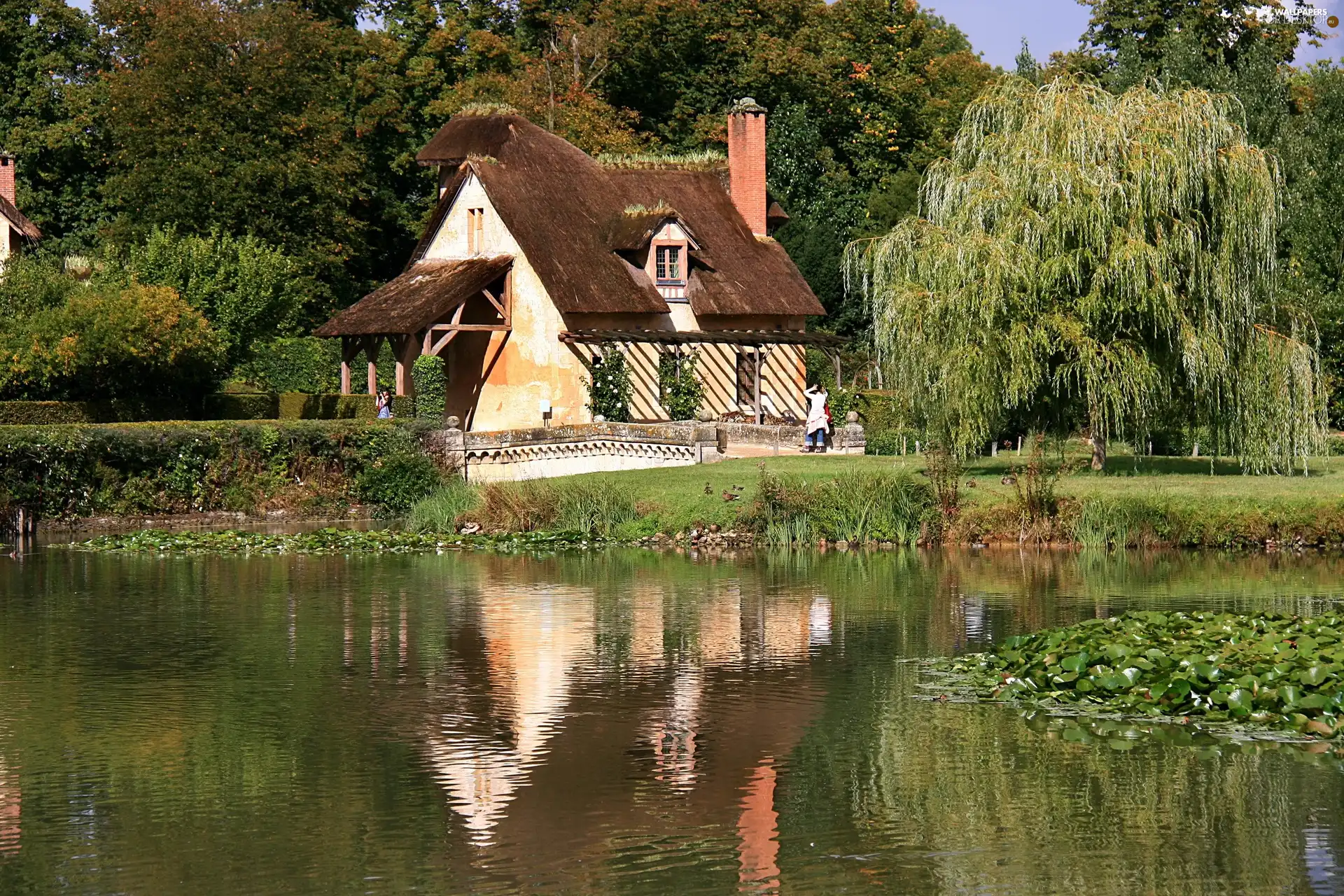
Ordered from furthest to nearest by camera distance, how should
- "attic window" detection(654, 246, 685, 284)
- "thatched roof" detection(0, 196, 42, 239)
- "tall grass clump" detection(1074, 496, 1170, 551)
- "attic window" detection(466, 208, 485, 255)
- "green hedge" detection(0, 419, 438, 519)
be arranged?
"thatched roof" detection(0, 196, 42, 239) → "attic window" detection(654, 246, 685, 284) → "attic window" detection(466, 208, 485, 255) → "green hedge" detection(0, 419, 438, 519) → "tall grass clump" detection(1074, 496, 1170, 551)

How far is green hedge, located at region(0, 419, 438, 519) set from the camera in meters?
35.7

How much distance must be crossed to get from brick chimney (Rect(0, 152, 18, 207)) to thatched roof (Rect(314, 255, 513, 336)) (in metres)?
14.4

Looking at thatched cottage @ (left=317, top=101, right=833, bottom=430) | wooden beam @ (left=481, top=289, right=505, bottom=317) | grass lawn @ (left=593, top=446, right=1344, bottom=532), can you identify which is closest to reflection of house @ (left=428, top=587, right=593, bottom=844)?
grass lawn @ (left=593, top=446, right=1344, bottom=532)

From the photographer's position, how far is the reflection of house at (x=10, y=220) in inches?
2179

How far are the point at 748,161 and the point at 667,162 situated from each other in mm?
2374

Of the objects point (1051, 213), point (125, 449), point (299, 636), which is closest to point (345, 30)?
point (125, 449)

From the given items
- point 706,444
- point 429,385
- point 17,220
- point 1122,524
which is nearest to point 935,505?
point 1122,524

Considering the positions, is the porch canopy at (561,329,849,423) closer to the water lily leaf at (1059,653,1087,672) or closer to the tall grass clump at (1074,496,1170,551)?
the tall grass clump at (1074,496,1170,551)

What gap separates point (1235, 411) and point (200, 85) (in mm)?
36383

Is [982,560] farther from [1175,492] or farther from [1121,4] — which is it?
[1121,4]

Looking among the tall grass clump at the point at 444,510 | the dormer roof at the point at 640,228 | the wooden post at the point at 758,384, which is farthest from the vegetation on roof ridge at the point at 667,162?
the tall grass clump at the point at 444,510

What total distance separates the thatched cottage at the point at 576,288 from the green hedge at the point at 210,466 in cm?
791

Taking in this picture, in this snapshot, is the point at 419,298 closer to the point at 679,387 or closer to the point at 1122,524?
the point at 679,387

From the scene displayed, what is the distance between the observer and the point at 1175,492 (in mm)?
29516
